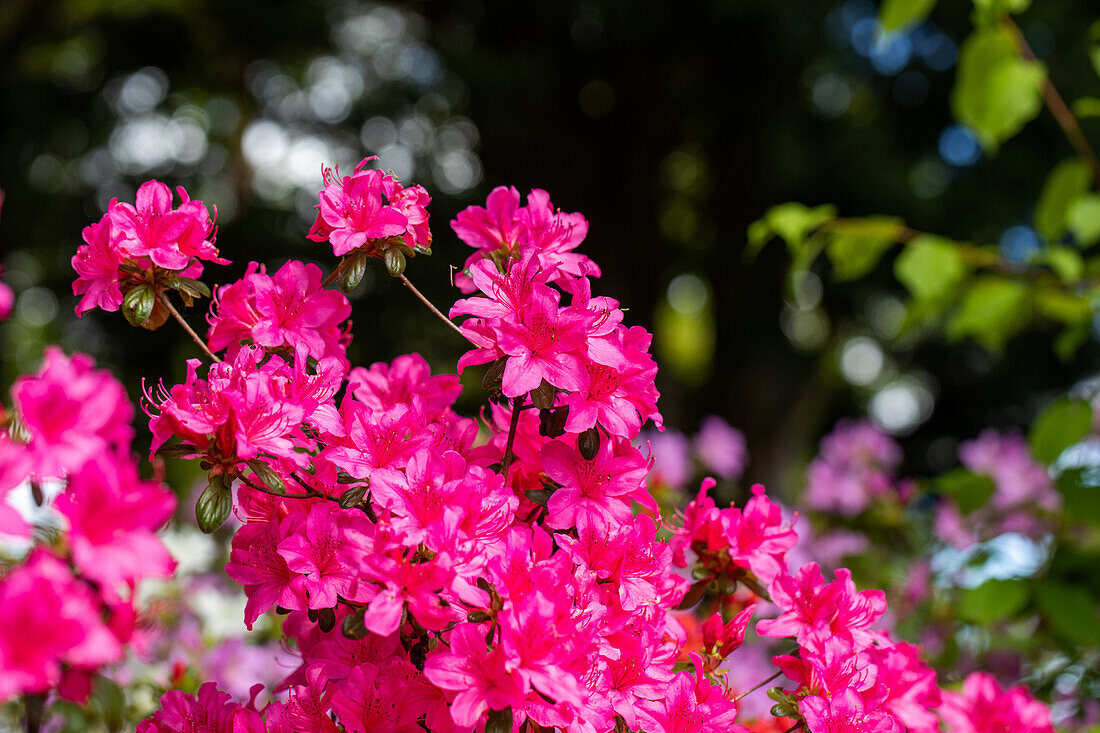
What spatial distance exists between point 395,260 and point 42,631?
22.4 inches

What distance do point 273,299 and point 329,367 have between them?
12cm

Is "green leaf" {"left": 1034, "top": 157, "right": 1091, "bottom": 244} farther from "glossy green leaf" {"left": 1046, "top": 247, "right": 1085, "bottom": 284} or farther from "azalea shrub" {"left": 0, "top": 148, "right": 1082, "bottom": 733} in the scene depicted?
"azalea shrub" {"left": 0, "top": 148, "right": 1082, "bottom": 733}

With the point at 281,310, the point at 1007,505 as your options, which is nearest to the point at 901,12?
the point at 281,310

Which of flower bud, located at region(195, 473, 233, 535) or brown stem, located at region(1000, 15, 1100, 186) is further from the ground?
brown stem, located at region(1000, 15, 1100, 186)

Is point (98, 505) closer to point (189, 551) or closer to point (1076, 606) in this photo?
point (1076, 606)

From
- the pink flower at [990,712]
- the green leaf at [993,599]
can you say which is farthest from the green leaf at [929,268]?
the pink flower at [990,712]

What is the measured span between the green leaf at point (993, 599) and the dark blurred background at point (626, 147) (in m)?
3.23

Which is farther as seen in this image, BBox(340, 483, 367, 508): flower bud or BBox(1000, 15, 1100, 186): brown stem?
BBox(1000, 15, 1100, 186): brown stem

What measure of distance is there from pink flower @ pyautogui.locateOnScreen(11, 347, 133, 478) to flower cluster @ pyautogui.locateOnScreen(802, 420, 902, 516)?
2.87 metres

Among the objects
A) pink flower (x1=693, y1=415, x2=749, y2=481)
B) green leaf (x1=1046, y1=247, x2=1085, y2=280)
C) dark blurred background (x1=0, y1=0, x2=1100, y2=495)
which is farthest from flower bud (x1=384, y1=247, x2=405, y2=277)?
dark blurred background (x1=0, y1=0, x2=1100, y2=495)

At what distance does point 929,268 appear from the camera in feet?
6.29

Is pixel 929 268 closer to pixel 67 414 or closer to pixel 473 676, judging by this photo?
pixel 473 676

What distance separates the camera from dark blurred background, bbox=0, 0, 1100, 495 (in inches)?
249

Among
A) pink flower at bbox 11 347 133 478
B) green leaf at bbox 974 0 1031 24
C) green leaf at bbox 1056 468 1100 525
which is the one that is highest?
green leaf at bbox 974 0 1031 24
